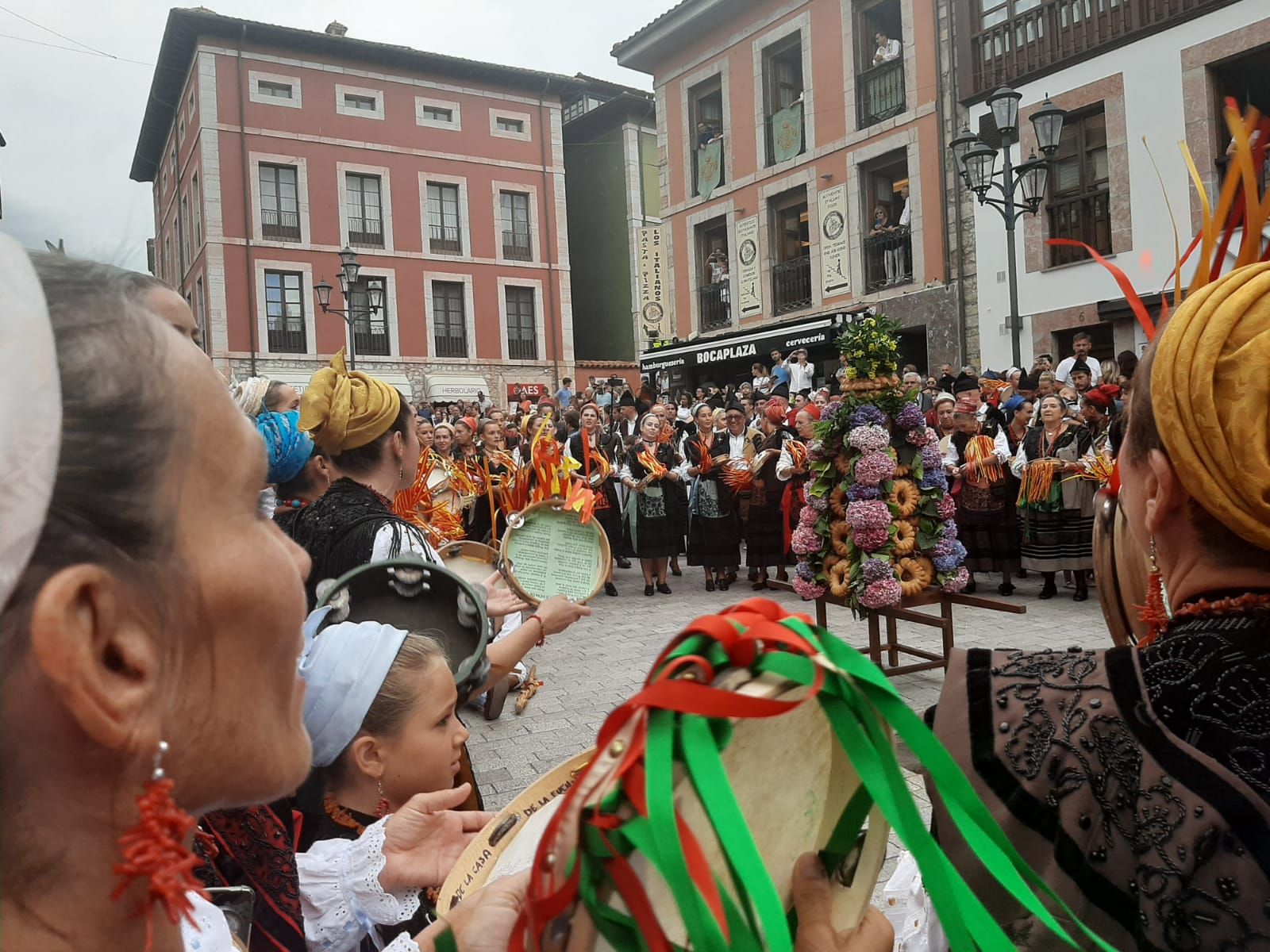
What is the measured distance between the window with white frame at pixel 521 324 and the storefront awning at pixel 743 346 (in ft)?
31.3

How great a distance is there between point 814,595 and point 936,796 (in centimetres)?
511

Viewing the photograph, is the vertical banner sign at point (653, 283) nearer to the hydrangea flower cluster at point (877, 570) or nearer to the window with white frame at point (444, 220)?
the window with white frame at point (444, 220)

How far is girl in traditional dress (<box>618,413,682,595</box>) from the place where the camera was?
1050cm

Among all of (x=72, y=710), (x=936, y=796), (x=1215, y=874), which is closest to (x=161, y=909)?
(x=72, y=710)

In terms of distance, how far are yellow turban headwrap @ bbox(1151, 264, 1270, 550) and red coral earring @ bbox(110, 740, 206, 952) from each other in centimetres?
132

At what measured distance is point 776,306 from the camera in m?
20.4

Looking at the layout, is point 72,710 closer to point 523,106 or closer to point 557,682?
point 557,682

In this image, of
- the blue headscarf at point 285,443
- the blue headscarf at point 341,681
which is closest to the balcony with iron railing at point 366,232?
the blue headscarf at point 285,443

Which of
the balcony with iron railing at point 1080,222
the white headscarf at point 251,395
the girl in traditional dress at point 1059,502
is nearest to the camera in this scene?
the white headscarf at point 251,395

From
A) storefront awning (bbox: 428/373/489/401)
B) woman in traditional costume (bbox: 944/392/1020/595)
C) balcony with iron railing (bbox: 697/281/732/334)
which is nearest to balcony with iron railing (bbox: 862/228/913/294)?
balcony with iron railing (bbox: 697/281/732/334)

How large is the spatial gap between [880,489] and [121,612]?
566cm

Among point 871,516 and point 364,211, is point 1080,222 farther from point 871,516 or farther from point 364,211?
point 364,211

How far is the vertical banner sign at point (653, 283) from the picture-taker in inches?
916

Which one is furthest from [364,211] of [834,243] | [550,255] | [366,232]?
[834,243]
